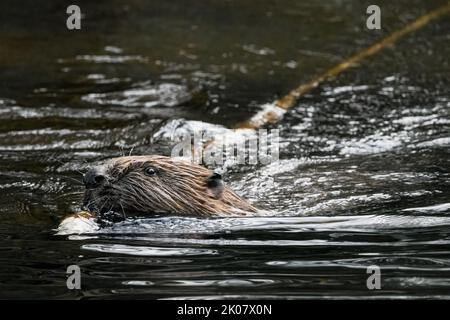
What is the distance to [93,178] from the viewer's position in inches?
233

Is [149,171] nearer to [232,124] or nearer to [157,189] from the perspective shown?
[157,189]

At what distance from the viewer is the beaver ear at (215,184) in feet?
20.5

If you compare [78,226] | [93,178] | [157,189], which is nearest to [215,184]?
[157,189]

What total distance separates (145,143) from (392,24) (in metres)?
5.25

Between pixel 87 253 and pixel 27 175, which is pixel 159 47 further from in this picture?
pixel 87 253

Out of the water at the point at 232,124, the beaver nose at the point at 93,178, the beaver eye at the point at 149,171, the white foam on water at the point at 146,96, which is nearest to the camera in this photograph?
the water at the point at 232,124

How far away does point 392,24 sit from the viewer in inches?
494

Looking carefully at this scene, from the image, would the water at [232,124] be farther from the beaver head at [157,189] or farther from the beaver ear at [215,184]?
the beaver ear at [215,184]

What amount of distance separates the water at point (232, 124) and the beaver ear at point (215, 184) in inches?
10.9

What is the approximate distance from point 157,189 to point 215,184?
0.38 meters

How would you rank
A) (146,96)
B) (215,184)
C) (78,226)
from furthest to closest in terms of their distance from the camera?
1. (146,96)
2. (215,184)
3. (78,226)

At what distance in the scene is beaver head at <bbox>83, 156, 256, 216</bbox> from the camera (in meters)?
6.00

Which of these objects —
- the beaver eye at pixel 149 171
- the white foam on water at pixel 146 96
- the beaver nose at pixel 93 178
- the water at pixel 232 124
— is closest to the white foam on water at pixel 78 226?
the water at pixel 232 124
